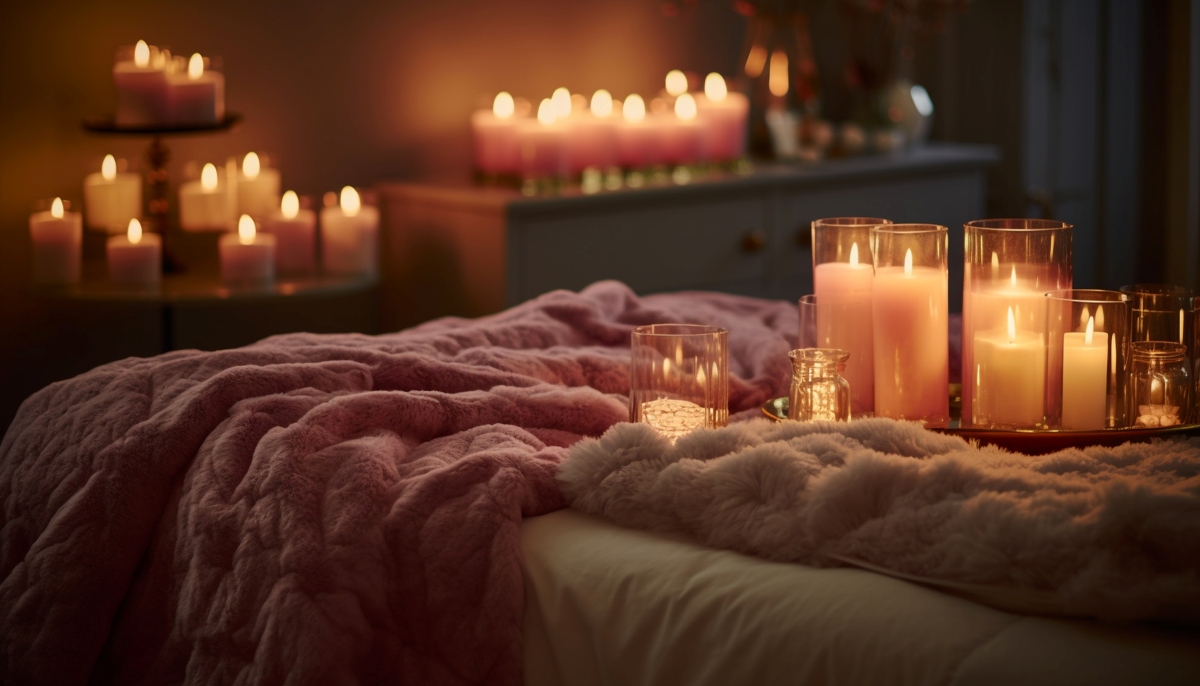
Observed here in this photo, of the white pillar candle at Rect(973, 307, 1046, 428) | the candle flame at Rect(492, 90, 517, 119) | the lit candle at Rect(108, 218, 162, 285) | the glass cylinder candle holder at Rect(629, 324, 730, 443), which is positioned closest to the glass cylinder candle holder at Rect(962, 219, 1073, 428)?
the white pillar candle at Rect(973, 307, 1046, 428)

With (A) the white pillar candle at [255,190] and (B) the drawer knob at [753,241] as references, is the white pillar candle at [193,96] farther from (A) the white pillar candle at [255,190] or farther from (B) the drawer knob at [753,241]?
(B) the drawer knob at [753,241]

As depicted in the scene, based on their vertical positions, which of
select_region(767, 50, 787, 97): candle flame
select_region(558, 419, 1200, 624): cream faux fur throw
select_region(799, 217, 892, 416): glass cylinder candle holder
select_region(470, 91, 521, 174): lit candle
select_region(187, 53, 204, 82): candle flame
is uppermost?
select_region(767, 50, 787, 97): candle flame

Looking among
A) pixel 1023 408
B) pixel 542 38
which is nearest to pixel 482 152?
pixel 542 38

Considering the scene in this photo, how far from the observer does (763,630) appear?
872 mm

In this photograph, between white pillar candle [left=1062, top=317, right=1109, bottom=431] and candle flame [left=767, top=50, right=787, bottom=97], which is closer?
white pillar candle [left=1062, top=317, right=1109, bottom=431]

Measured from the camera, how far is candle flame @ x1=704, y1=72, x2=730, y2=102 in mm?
3018

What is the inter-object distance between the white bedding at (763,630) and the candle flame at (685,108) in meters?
1.99

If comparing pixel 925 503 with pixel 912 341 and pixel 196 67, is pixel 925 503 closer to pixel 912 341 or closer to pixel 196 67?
pixel 912 341

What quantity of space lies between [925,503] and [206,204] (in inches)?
68.5

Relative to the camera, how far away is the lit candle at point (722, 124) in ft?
9.66

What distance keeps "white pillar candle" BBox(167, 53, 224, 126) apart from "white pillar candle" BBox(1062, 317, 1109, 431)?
5.40 ft

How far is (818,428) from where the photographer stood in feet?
3.37

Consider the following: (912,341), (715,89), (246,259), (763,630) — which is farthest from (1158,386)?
(715,89)

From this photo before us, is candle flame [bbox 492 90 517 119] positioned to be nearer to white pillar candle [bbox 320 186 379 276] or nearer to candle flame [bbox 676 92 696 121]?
candle flame [bbox 676 92 696 121]
